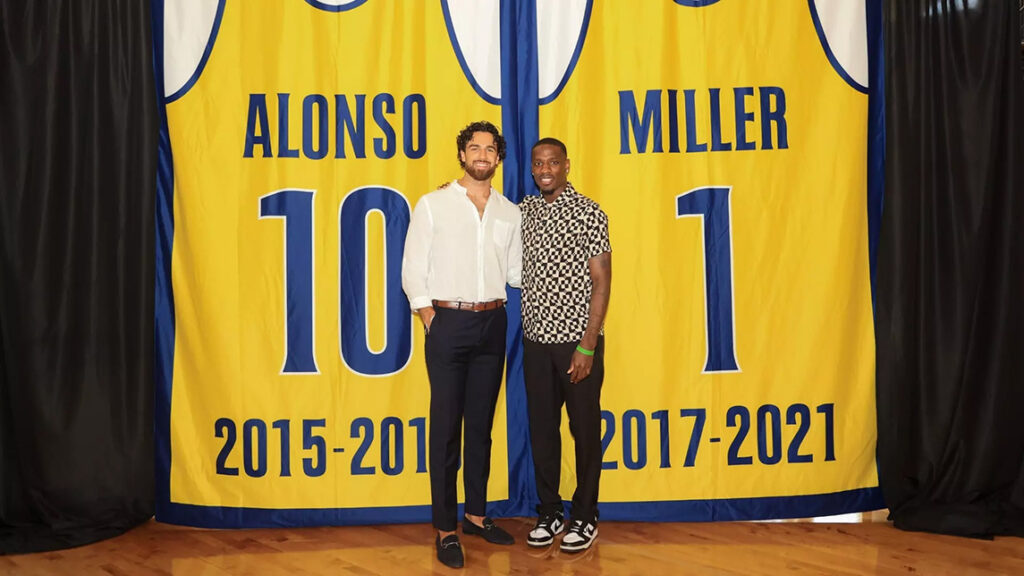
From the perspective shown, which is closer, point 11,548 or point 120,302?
point 11,548

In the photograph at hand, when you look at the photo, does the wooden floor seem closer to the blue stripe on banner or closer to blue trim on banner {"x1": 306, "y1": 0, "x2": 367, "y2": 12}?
the blue stripe on banner

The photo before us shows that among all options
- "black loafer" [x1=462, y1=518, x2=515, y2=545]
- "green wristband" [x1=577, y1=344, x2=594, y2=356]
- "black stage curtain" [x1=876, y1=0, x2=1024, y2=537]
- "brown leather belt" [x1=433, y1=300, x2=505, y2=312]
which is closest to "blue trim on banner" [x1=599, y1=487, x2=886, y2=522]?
"black stage curtain" [x1=876, y1=0, x2=1024, y2=537]

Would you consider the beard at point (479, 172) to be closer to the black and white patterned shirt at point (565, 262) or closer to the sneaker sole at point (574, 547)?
the black and white patterned shirt at point (565, 262)

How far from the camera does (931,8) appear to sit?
3.47 meters

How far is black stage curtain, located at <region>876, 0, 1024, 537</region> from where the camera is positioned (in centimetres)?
343

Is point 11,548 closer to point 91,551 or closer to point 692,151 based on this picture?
point 91,551

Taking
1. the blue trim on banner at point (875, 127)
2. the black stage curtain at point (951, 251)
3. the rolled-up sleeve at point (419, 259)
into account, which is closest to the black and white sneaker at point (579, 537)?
the rolled-up sleeve at point (419, 259)

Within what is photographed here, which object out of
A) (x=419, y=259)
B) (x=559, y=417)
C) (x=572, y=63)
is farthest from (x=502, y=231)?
(x=572, y=63)

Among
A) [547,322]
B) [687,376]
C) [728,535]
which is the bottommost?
[728,535]

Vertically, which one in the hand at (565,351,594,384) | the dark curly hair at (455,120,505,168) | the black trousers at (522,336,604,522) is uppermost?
the dark curly hair at (455,120,505,168)

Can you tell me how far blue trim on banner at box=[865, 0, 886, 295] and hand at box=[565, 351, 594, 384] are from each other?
4.45ft

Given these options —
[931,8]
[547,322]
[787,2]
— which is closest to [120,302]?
[547,322]

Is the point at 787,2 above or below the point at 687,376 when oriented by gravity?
above

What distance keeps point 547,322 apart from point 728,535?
3.77ft
